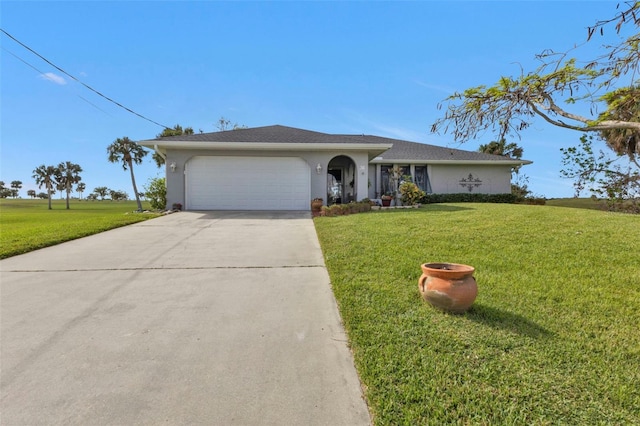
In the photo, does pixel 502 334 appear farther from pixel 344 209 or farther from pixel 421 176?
pixel 421 176

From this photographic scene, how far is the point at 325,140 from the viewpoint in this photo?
1366 cm

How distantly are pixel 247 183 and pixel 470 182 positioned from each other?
12.2m

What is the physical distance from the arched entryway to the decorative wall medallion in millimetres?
6262

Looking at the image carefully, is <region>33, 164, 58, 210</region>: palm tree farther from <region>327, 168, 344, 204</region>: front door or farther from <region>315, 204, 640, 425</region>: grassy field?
<region>315, 204, 640, 425</region>: grassy field

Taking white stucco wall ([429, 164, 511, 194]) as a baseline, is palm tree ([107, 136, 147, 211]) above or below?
above

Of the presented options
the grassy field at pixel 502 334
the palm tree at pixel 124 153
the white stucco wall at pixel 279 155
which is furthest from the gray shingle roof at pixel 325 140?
the palm tree at pixel 124 153

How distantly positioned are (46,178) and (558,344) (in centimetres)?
6080

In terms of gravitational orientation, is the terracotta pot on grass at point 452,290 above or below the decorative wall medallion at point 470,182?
below

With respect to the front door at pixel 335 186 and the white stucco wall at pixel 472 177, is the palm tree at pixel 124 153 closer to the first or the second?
A: the front door at pixel 335 186

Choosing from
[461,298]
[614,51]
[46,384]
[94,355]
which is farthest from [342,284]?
[614,51]

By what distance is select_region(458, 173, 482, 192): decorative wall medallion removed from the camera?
1745 centimetres

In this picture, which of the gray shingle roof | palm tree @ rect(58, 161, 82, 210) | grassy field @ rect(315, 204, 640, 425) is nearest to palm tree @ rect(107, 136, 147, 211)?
the gray shingle roof

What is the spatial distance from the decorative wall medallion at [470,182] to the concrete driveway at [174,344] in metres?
14.5

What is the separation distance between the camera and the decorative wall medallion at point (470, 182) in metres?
17.5
